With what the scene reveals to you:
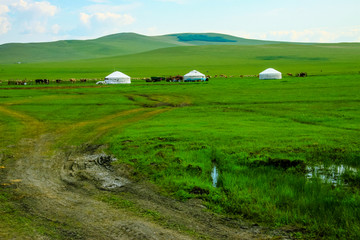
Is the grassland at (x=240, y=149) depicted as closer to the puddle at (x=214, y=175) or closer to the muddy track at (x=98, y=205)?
the puddle at (x=214, y=175)

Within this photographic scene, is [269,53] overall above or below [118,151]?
above

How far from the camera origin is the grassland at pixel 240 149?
888cm

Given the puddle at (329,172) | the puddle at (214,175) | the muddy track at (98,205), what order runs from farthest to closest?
the puddle at (214,175) < the puddle at (329,172) < the muddy track at (98,205)

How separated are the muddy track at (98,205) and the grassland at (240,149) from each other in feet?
2.10

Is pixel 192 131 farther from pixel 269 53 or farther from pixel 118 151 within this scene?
pixel 269 53

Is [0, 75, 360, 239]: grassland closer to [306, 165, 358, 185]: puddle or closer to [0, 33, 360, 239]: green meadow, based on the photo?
[0, 33, 360, 239]: green meadow

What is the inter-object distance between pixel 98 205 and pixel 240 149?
6.80 metres

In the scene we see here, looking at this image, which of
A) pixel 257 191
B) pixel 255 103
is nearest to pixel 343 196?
pixel 257 191

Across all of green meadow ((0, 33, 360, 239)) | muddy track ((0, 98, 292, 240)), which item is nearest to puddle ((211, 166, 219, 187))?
green meadow ((0, 33, 360, 239))

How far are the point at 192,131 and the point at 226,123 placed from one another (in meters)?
3.25

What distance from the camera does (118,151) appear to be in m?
14.8

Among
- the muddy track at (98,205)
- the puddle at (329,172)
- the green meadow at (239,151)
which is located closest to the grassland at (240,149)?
the green meadow at (239,151)

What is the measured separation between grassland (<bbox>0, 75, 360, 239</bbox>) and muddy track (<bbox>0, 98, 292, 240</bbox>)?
0.64 metres

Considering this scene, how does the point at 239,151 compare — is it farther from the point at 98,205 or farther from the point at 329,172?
the point at 98,205
